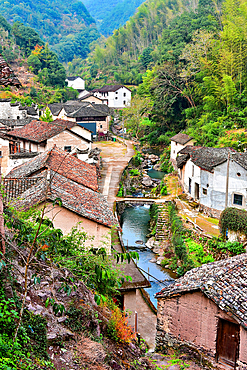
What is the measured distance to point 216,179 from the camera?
23250mm

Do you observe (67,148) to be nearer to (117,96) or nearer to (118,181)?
(118,181)

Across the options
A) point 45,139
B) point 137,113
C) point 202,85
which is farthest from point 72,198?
point 137,113

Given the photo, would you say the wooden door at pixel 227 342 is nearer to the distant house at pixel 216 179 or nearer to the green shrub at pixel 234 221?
the green shrub at pixel 234 221

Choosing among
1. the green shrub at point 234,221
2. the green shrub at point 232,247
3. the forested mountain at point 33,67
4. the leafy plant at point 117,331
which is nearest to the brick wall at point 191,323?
the leafy plant at point 117,331

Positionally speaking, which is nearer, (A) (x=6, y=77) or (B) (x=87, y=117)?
(A) (x=6, y=77)

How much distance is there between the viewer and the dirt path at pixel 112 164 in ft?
101

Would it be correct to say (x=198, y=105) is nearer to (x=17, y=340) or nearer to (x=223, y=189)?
(x=223, y=189)

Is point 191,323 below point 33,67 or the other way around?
below

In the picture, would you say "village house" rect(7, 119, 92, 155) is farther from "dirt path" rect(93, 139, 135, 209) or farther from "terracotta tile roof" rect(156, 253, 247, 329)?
"terracotta tile roof" rect(156, 253, 247, 329)

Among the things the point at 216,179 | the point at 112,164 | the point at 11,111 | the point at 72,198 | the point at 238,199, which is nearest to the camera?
the point at 72,198

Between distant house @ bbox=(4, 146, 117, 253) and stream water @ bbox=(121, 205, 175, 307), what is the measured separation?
226 inches

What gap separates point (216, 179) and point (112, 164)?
19.1 m

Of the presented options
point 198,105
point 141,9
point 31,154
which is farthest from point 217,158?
point 141,9

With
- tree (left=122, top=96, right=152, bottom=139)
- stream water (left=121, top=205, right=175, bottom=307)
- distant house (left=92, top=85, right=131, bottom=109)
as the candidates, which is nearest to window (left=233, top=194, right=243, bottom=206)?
stream water (left=121, top=205, right=175, bottom=307)
